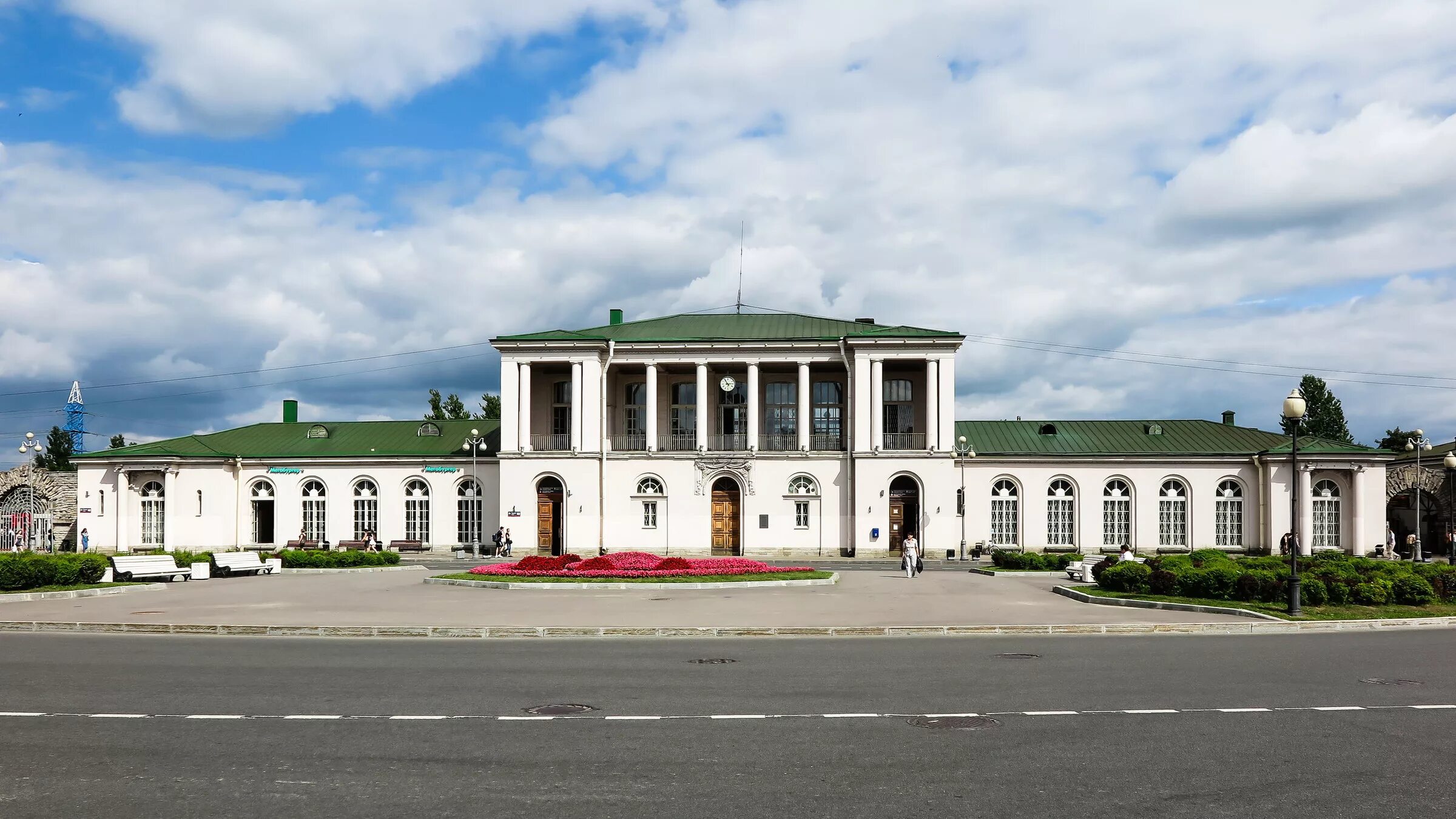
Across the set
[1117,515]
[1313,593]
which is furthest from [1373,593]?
[1117,515]

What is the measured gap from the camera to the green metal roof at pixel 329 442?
175ft

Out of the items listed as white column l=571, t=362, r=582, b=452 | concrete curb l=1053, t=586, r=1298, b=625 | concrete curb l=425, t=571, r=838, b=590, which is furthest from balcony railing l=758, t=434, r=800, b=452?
concrete curb l=1053, t=586, r=1298, b=625

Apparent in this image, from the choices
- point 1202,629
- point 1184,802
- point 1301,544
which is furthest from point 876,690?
point 1301,544

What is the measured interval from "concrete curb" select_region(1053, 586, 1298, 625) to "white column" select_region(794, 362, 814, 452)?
25.4m

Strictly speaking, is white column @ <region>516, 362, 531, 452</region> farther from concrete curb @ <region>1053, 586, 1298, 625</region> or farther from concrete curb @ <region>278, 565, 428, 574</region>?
concrete curb @ <region>1053, 586, 1298, 625</region>

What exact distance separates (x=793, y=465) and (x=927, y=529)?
7.07m

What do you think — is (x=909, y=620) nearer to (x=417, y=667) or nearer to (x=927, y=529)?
(x=417, y=667)

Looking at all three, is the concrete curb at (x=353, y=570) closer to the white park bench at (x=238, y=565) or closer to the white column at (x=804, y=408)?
the white park bench at (x=238, y=565)

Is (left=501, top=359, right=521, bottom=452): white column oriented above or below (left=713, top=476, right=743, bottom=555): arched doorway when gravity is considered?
above

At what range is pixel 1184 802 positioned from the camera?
757 centimetres

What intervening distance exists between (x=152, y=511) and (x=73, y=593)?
27.4 meters

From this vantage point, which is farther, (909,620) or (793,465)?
(793,465)

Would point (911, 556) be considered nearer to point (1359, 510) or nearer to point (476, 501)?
point (476, 501)

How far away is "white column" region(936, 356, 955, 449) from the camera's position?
49.9 metres
